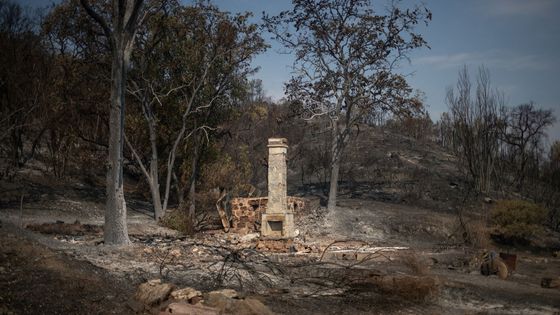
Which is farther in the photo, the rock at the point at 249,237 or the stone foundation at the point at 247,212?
the stone foundation at the point at 247,212

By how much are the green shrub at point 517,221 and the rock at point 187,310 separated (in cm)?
1530

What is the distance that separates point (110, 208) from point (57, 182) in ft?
38.3

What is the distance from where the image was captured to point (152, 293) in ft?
20.9

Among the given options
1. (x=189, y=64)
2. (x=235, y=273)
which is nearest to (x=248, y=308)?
(x=235, y=273)

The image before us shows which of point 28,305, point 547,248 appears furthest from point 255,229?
point 28,305

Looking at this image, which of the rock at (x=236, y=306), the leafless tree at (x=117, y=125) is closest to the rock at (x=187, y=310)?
the rock at (x=236, y=306)

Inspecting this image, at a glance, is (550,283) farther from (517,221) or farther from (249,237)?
(517,221)

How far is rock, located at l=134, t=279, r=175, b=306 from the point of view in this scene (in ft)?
20.6

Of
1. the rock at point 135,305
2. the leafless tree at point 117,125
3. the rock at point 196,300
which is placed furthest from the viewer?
the leafless tree at point 117,125

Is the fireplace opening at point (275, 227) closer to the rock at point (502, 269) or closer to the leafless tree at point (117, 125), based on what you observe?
the leafless tree at point (117, 125)

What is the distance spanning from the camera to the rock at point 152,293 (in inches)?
247

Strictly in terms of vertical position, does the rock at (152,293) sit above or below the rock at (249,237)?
above

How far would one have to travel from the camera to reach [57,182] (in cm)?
2122

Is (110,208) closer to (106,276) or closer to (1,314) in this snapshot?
(106,276)
